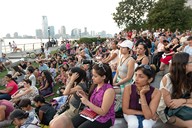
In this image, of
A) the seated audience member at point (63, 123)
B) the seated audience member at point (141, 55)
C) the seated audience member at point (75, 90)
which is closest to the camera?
the seated audience member at point (63, 123)

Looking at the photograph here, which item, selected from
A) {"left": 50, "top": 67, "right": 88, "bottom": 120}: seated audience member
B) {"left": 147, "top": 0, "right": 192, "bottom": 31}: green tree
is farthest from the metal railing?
{"left": 147, "top": 0, "right": 192, "bottom": 31}: green tree

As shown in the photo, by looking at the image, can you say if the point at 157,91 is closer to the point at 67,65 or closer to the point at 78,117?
the point at 78,117

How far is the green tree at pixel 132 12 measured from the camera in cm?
6019

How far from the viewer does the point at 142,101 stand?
2984 millimetres

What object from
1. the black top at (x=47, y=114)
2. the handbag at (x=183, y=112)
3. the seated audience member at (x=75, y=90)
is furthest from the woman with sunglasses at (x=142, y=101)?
the black top at (x=47, y=114)

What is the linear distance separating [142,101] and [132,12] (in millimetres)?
60243

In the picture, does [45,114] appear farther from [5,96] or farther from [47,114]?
[5,96]

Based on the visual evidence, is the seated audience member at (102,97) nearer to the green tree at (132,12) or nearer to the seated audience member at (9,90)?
the seated audience member at (9,90)

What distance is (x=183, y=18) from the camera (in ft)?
151

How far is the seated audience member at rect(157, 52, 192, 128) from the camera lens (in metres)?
3.13

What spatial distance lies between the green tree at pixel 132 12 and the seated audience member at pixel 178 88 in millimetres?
57654

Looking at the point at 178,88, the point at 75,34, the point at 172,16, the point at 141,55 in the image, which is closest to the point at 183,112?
the point at 178,88

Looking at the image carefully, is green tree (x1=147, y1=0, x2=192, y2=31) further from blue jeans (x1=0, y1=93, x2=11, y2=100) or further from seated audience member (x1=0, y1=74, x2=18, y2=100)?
blue jeans (x1=0, y1=93, x2=11, y2=100)

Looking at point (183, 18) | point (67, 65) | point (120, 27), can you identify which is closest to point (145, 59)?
point (67, 65)
